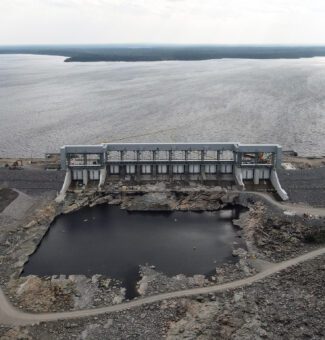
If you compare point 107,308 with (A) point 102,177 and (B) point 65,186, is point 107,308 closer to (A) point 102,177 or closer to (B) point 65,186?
(B) point 65,186

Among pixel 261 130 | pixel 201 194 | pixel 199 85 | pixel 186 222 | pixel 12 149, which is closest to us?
pixel 186 222

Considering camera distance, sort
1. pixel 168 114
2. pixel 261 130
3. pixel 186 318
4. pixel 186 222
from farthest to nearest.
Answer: pixel 168 114
pixel 261 130
pixel 186 222
pixel 186 318

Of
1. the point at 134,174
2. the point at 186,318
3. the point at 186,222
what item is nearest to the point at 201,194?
the point at 186,222

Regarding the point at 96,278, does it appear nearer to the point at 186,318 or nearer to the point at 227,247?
the point at 186,318

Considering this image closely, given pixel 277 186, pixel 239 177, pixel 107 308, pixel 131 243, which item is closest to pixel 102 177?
pixel 131 243

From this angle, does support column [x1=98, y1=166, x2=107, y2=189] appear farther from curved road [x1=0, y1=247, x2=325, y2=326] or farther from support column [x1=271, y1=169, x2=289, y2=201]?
curved road [x1=0, y1=247, x2=325, y2=326]

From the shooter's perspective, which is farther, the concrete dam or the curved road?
the concrete dam

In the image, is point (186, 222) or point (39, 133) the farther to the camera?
point (39, 133)

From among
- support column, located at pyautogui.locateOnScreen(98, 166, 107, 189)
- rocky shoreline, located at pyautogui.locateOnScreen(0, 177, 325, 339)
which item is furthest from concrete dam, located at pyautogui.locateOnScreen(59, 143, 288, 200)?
rocky shoreline, located at pyautogui.locateOnScreen(0, 177, 325, 339)
